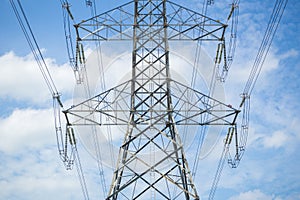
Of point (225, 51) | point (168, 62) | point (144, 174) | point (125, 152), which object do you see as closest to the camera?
point (144, 174)

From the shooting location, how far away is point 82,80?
79.2ft

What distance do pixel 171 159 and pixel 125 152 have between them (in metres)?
2.32

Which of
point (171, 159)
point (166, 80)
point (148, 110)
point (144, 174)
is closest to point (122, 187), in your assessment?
point (144, 174)

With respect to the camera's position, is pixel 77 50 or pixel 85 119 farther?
pixel 77 50

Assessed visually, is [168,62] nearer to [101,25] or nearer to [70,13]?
[101,25]

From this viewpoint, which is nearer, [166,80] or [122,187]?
[122,187]

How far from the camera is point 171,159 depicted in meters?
21.2

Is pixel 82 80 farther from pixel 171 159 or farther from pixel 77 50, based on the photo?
pixel 171 159

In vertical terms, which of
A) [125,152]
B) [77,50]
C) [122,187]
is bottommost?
[122,187]

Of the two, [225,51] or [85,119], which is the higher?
[225,51]

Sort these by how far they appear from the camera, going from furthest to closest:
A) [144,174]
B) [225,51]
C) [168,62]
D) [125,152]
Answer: [225,51], [168,62], [125,152], [144,174]

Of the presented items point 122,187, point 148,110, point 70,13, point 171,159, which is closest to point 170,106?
point 148,110

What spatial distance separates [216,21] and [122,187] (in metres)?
10.3

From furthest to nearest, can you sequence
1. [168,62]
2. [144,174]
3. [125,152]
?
1. [168,62]
2. [125,152]
3. [144,174]
